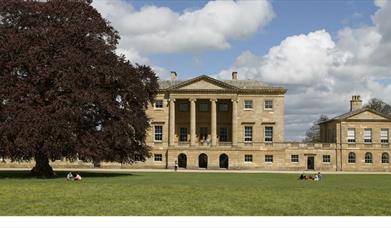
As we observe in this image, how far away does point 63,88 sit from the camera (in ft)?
119

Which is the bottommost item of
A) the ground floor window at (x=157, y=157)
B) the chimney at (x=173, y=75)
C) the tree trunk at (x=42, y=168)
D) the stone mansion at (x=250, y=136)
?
the tree trunk at (x=42, y=168)

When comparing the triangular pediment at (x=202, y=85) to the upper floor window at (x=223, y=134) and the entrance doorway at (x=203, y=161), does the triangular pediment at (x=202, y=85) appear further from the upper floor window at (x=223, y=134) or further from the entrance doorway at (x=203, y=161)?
the entrance doorway at (x=203, y=161)

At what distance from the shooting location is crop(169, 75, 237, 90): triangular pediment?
69.4 meters

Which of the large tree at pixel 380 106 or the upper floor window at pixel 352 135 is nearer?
the upper floor window at pixel 352 135

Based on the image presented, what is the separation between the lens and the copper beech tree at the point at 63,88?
3488 cm

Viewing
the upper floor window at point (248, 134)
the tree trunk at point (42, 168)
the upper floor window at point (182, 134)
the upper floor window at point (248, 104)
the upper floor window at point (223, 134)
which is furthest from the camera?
the upper floor window at point (223, 134)

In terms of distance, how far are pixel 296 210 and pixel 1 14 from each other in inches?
1144

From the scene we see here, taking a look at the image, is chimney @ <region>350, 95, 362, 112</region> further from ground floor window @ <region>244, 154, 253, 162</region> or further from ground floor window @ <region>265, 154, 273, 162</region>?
ground floor window @ <region>244, 154, 253, 162</region>

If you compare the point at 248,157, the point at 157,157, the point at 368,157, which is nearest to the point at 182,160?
the point at 157,157

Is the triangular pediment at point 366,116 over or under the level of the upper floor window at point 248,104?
under

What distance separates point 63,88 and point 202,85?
114 ft

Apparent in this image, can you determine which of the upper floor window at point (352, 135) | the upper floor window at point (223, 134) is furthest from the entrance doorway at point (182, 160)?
the upper floor window at point (352, 135)
